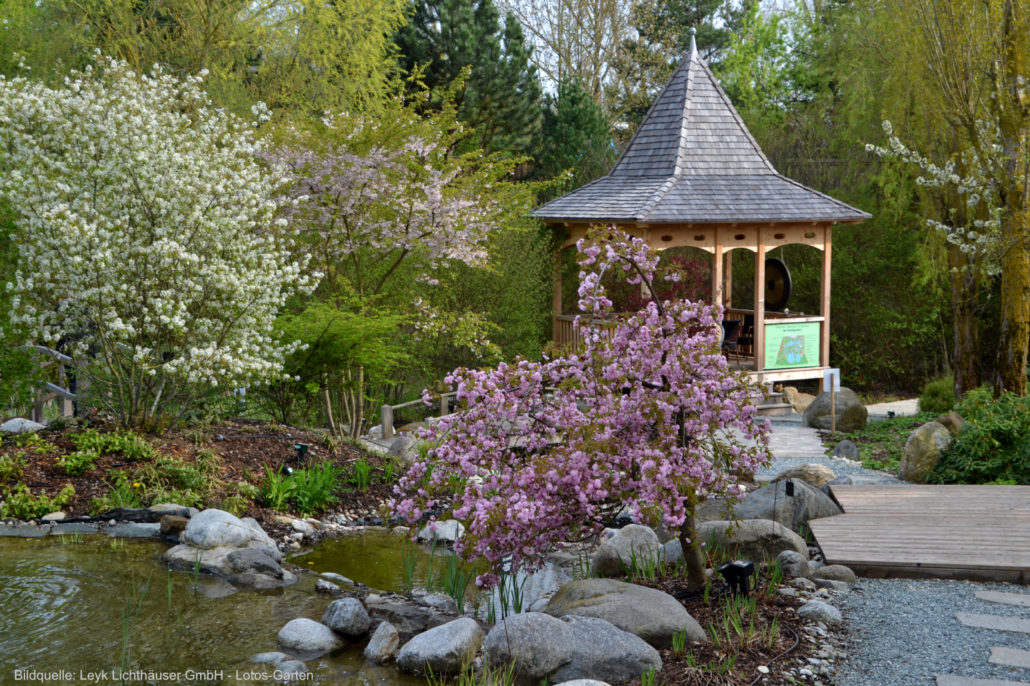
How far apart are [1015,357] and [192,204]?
778 centimetres

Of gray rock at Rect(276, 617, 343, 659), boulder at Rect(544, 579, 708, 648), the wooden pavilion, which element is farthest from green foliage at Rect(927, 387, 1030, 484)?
gray rock at Rect(276, 617, 343, 659)

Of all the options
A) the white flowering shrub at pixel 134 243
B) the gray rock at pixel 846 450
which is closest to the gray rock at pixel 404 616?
the white flowering shrub at pixel 134 243

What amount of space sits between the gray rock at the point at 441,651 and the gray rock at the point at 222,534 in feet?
6.39

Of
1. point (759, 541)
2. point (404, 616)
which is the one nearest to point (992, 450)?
point (759, 541)

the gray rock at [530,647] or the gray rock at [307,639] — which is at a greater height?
the gray rock at [530,647]

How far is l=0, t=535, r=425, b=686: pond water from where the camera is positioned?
4.56 metres

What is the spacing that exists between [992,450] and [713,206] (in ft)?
17.8

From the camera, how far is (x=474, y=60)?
17234mm

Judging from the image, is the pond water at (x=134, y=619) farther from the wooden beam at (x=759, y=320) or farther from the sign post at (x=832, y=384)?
the wooden beam at (x=759, y=320)

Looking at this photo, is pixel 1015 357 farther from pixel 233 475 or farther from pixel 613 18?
pixel 613 18

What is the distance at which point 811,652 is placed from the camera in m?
4.50

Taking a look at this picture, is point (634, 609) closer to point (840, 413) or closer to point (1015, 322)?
point (1015, 322)

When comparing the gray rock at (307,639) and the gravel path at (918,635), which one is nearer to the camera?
the gravel path at (918,635)

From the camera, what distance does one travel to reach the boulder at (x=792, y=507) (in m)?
6.63
